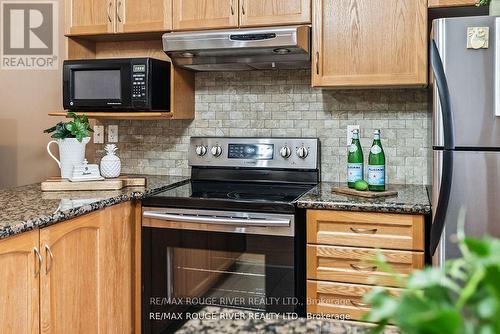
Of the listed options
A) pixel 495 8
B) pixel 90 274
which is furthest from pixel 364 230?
pixel 90 274

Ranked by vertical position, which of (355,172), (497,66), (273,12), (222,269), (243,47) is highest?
(273,12)

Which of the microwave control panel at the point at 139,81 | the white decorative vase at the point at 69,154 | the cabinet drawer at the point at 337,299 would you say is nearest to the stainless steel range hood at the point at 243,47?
the microwave control panel at the point at 139,81

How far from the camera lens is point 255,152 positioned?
284 centimetres

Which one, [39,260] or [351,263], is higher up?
[39,260]

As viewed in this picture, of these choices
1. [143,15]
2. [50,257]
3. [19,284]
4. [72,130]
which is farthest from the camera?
[143,15]

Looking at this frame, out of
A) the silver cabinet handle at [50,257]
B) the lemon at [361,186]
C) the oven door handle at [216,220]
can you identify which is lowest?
the silver cabinet handle at [50,257]

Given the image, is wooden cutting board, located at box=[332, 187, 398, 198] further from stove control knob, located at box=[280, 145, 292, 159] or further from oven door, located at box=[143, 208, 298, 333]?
stove control knob, located at box=[280, 145, 292, 159]

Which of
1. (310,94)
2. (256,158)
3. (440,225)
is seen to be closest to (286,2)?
(310,94)

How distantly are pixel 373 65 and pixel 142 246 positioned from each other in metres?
1.36

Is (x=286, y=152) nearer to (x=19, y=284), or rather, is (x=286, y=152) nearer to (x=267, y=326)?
(x=19, y=284)

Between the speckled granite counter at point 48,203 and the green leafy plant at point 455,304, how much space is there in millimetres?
1361

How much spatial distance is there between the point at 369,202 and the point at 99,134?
1768mm

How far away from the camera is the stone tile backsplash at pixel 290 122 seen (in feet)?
8.73

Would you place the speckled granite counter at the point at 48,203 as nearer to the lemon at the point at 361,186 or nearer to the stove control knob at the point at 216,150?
the stove control knob at the point at 216,150
